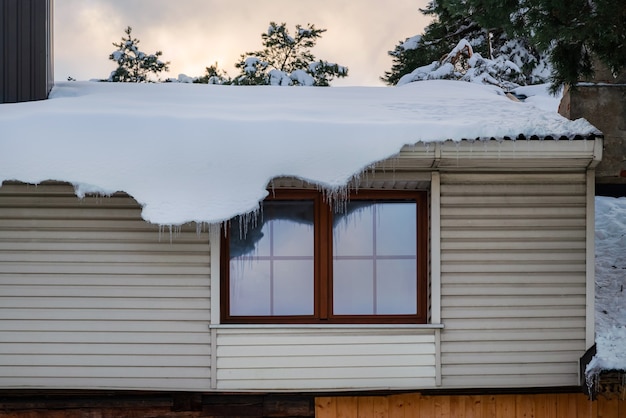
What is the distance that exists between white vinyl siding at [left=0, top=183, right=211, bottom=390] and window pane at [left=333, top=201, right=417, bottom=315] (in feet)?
3.84

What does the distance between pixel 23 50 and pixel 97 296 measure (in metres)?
2.89

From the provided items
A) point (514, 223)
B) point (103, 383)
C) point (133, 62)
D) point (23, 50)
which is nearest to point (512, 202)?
point (514, 223)

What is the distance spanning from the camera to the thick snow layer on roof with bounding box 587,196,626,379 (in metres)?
6.15

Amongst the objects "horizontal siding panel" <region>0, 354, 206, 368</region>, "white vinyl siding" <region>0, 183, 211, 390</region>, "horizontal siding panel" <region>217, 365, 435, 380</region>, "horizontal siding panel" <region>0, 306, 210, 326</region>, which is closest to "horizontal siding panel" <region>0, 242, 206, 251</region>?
"white vinyl siding" <region>0, 183, 211, 390</region>

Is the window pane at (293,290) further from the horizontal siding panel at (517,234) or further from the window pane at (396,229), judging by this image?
the horizontal siding panel at (517,234)

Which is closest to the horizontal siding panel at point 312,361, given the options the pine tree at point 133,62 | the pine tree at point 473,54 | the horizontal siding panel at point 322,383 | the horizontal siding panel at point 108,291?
the horizontal siding panel at point 322,383

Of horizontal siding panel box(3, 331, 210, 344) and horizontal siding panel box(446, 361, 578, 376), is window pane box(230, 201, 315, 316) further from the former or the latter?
horizontal siding panel box(446, 361, 578, 376)

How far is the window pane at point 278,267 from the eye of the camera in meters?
6.54

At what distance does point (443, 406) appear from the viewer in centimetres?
665

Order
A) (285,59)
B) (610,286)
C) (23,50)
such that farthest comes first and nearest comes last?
(285,59) → (23,50) → (610,286)

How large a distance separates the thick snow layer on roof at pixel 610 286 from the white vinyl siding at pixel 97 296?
10.8 ft

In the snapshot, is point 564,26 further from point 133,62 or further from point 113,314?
point 133,62

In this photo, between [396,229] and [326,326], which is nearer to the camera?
[326,326]

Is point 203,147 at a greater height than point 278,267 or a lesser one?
greater
